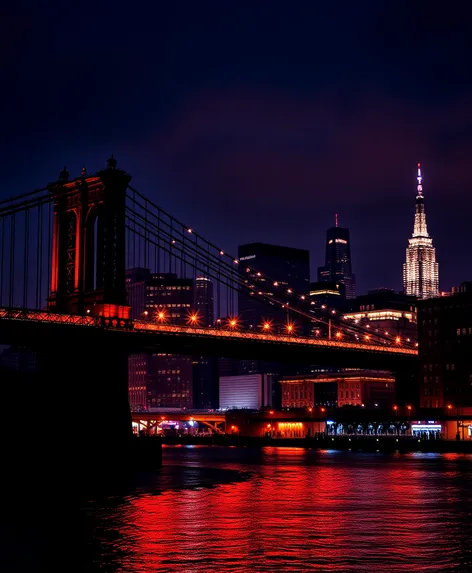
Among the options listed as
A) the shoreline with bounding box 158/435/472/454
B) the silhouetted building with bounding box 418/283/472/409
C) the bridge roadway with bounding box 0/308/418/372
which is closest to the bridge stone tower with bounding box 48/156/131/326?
the bridge roadway with bounding box 0/308/418/372

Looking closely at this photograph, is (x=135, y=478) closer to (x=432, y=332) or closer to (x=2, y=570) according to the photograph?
(x=2, y=570)

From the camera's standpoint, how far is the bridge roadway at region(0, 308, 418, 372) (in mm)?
83750

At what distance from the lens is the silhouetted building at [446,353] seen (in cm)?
14625

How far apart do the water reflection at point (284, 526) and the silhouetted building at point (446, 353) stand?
77642 millimetres

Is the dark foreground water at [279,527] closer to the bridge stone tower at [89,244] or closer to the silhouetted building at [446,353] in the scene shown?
the bridge stone tower at [89,244]

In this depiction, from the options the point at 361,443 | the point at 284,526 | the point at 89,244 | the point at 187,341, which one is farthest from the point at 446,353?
the point at 284,526

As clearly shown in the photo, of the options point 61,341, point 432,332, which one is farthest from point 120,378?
point 432,332

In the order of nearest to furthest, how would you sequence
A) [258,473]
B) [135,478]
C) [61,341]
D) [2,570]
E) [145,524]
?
[2,570] < [145,524] < [135,478] < [258,473] < [61,341]

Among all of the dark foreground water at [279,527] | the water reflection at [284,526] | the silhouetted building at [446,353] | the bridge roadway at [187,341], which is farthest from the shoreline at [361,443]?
the dark foreground water at [279,527]

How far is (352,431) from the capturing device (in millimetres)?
172125

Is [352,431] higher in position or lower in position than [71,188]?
lower

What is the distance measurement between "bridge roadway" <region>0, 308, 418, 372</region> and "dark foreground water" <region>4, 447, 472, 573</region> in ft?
64.0

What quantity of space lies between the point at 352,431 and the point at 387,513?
126728 millimetres

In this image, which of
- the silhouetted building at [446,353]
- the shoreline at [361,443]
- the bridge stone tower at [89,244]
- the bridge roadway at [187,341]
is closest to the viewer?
the bridge roadway at [187,341]
